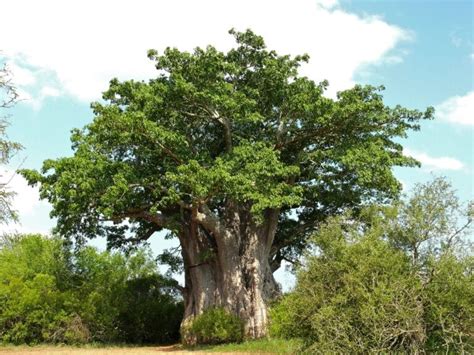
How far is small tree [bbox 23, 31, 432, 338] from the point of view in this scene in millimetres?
20297

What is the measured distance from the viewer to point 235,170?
20391 mm

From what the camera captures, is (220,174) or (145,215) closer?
(220,174)

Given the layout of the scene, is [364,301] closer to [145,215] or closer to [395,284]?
[395,284]

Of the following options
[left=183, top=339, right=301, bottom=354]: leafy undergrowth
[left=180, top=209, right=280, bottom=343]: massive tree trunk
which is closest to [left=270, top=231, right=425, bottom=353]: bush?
[left=183, top=339, right=301, bottom=354]: leafy undergrowth

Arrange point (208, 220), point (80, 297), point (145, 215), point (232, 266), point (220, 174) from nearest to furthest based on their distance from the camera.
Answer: point (220, 174) < point (208, 220) < point (145, 215) < point (232, 266) < point (80, 297)

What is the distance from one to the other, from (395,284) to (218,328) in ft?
34.8

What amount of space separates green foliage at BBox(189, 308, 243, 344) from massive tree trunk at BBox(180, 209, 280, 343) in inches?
22.1

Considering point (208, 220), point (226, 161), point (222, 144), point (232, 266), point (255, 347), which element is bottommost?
point (255, 347)

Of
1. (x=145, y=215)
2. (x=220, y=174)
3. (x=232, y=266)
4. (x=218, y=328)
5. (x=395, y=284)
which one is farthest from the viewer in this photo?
(x=232, y=266)

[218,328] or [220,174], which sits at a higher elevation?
[220,174]

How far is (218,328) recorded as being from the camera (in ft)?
70.7

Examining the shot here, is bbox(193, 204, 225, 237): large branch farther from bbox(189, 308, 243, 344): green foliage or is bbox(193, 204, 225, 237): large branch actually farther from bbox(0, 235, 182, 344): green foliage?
bbox(0, 235, 182, 344): green foliage

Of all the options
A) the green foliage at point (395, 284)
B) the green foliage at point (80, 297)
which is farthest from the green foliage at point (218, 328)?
the green foliage at point (395, 284)

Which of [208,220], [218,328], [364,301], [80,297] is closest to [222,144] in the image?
[208,220]
